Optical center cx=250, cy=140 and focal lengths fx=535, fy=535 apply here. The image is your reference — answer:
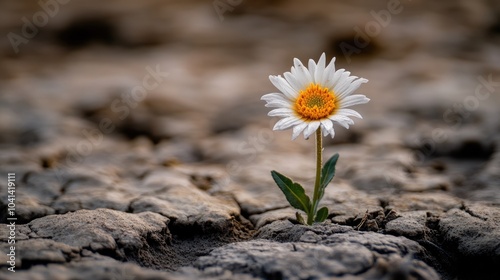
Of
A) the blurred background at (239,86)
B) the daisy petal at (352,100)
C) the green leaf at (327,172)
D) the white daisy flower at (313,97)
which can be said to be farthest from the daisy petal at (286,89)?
the blurred background at (239,86)

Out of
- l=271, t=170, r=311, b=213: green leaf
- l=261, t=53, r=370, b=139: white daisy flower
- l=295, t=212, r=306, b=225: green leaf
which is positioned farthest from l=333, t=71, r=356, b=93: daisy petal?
l=295, t=212, r=306, b=225: green leaf

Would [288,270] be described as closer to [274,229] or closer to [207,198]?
[274,229]

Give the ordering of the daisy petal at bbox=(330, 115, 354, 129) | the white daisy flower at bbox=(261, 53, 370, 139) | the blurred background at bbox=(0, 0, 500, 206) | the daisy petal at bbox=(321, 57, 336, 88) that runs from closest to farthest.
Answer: the daisy petal at bbox=(330, 115, 354, 129) < the white daisy flower at bbox=(261, 53, 370, 139) < the daisy petal at bbox=(321, 57, 336, 88) < the blurred background at bbox=(0, 0, 500, 206)

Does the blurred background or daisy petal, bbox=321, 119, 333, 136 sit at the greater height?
the blurred background

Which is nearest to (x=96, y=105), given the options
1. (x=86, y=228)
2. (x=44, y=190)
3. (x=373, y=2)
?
(x=44, y=190)

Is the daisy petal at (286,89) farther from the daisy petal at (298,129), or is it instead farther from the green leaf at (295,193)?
the green leaf at (295,193)

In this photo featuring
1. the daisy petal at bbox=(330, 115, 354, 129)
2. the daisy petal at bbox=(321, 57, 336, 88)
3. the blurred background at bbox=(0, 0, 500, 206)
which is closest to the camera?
the daisy petal at bbox=(330, 115, 354, 129)

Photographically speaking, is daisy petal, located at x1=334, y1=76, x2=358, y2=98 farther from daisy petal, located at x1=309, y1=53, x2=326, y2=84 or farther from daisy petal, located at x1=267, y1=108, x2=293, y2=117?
daisy petal, located at x1=267, y1=108, x2=293, y2=117
